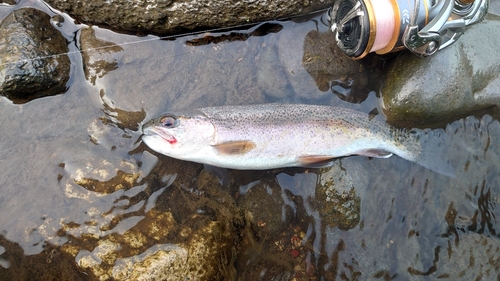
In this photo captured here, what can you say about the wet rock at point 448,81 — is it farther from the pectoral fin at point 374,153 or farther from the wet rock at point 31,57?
the wet rock at point 31,57

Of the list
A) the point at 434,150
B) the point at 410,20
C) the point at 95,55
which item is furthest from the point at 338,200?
the point at 95,55

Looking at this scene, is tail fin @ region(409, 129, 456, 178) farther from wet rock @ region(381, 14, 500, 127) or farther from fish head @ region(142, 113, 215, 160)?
fish head @ region(142, 113, 215, 160)

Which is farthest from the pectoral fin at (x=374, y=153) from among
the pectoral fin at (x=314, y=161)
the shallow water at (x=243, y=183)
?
the pectoral fin at (x=314, y=161)

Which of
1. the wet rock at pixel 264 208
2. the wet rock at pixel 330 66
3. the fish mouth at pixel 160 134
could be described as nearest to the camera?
the fish mouth at pixel 160 134

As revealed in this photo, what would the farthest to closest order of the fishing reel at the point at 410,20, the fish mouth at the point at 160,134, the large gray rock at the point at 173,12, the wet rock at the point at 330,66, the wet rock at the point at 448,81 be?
the wet rock at the point at 330,66 → the wet rock at the point at 448,81 → the large gray rock at the point at 173,12 → the fish mouth at the point at 160,134 → the fishing reel at the point at 410,20

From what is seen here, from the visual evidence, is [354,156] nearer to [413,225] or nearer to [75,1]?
[413,225]

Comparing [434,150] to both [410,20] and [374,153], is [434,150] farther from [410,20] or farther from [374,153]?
[410,20]

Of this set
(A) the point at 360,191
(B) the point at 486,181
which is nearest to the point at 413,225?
(A) the point at 360,191
